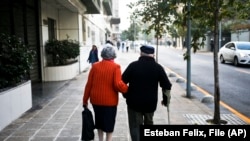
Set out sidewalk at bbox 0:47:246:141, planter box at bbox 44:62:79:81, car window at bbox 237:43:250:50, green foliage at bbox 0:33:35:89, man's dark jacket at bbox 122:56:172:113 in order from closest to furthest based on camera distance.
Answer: man's dark jacket at bbox 122:56:172:113, sidewalk at bbox 0:47:246:141, green foliage at bbox 0:33:35:89, planter box at bbox 44:62:79:81, car window at bbox 237:43:250:50

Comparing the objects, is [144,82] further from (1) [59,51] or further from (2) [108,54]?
(1) [59,51]

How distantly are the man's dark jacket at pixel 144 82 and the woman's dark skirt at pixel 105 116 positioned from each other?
360mm

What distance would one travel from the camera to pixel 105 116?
5.35m

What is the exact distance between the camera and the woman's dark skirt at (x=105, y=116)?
210 inches

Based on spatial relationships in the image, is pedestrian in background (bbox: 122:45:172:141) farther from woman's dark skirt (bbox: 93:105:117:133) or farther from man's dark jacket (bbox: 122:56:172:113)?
woman's dark skirt (bbox: 93:105:117:133)

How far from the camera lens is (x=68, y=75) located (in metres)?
16.0

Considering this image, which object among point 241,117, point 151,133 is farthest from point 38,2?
point 151,133

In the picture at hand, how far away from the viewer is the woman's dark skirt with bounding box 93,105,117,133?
17.5 feet

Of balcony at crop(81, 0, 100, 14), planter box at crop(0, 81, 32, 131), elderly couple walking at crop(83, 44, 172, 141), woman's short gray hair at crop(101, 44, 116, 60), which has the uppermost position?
balcony at crop(81, 0, 100, 14)

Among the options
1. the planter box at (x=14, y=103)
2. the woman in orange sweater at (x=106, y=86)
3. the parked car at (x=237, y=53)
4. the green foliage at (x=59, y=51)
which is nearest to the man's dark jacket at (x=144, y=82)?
the woman in orange sweater at (x=106, y=86)

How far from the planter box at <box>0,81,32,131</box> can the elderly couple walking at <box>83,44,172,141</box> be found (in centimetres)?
262

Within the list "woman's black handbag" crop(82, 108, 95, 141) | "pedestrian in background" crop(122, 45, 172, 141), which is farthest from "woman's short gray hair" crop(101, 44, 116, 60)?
"woman's black handbag" crop(82, 108, 95, 141)

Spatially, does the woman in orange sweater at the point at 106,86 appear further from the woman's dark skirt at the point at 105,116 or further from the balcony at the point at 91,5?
the balcony at the point at 91,5

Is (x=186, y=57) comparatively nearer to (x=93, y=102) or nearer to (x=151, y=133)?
(x=93, y=102)
